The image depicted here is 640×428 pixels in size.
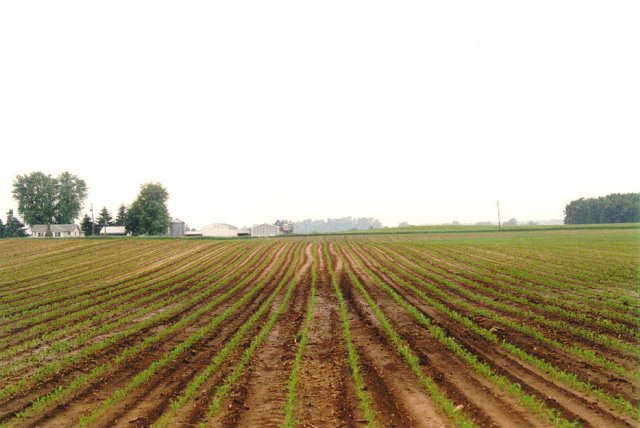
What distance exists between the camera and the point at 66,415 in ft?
22.7

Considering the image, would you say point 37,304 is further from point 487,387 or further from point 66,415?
point 487,387

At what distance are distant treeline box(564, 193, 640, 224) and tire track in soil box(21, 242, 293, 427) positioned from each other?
136727 millimetres

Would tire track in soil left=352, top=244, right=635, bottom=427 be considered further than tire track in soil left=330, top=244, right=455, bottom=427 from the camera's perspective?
No

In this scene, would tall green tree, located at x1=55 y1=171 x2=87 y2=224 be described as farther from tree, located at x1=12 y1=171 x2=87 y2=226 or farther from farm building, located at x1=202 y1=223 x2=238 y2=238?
farm building, located at x1=202 y1=223 x2=238 y2=238

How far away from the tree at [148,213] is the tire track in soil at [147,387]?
84.4 metres

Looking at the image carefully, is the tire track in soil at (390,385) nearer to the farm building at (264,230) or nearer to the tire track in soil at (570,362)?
the tire track in soil at (570,362)

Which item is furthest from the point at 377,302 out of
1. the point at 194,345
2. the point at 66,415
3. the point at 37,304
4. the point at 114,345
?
the point at 37,304

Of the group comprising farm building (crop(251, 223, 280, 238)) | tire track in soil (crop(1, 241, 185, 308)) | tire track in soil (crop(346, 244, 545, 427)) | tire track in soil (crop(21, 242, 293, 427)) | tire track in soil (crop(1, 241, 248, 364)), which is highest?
farm building (crop(251, 223, 280, 238))

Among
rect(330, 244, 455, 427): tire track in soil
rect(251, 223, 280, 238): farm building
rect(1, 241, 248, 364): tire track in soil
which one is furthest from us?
rect(251, 223, 280, 238): farm building

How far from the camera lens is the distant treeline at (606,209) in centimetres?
11256

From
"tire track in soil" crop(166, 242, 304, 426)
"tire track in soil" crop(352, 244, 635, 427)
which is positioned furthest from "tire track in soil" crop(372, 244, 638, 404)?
"tire track in soil" crop(166, 242, 304, 426)

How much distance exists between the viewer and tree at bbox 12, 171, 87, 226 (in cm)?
8875

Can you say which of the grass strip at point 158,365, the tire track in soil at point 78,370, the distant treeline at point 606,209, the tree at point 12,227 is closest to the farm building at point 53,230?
the tree at point 12,227

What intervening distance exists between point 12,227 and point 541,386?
5246 inches
